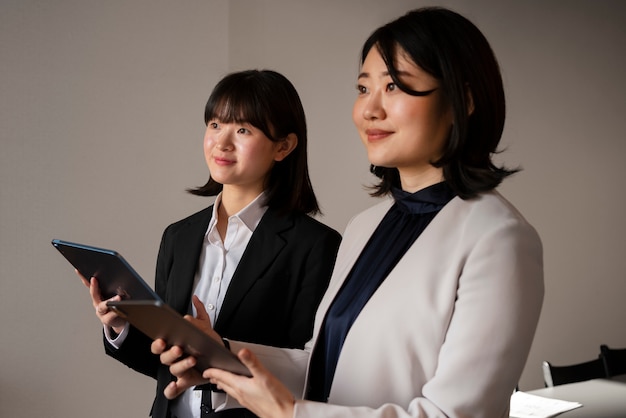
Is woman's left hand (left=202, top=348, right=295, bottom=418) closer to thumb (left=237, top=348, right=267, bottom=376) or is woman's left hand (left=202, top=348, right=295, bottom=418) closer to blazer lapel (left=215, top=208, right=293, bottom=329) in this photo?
thumb (left=237, top=348, right=267, bottom=376)

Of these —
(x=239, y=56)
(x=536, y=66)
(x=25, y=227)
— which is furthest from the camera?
(x=536, y=66)

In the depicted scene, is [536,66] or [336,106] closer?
[336,106]

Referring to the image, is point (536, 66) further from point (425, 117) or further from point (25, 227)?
point (425, 117)

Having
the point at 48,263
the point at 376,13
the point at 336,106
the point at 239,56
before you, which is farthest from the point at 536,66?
the point at 48,263

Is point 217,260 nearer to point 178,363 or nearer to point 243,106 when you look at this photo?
point 243,106

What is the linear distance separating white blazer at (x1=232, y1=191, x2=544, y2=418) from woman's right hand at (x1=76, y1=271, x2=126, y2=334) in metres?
0.65

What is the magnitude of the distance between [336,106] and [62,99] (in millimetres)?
1887

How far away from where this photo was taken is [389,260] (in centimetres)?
150

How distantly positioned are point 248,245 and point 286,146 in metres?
0.33

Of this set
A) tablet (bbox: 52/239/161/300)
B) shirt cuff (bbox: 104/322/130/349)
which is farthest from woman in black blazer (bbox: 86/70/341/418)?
tablet (bbox: 52/239/161/300)

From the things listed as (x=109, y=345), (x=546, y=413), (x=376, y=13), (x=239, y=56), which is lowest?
(x=546, y=413)

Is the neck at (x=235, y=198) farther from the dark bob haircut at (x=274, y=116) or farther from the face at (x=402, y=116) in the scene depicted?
the face at (x=402, y=116)

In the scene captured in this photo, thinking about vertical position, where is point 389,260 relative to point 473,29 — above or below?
below

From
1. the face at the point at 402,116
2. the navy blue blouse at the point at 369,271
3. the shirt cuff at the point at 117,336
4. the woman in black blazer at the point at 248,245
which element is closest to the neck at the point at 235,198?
the woman in black blazer at the point at 248,245
